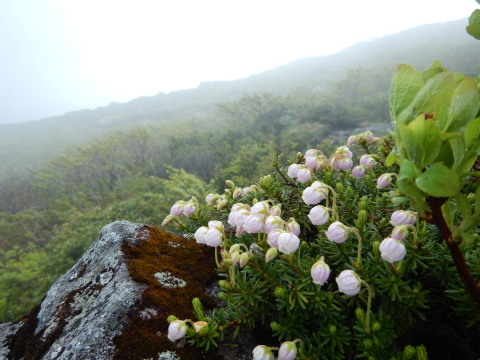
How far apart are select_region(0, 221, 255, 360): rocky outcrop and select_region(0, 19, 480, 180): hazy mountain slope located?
1349 inches

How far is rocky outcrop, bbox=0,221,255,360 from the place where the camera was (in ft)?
3.58

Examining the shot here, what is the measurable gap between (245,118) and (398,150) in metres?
22.9

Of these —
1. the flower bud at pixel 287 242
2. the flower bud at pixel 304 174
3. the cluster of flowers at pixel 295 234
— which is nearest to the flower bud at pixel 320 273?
the cluster of flowers at pixel 295 234

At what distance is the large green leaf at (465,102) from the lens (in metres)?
0.56

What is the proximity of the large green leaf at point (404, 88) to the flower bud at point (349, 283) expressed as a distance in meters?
0.55

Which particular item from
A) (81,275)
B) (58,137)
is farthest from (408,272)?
(58,137)

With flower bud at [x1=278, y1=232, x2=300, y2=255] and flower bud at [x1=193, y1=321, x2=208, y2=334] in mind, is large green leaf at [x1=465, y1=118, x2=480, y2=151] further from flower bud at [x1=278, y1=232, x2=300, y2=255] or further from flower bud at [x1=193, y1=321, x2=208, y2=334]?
flower bud at [x1=193, y1=321, x2=208, y2=334]

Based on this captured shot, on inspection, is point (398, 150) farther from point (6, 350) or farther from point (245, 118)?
point (245, 118)

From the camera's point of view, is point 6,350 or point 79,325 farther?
point 6,350

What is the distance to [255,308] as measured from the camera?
3.61ft

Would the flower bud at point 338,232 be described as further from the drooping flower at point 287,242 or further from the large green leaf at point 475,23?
the large green leaf at point 475,23

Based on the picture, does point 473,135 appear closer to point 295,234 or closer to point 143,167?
point 295,234

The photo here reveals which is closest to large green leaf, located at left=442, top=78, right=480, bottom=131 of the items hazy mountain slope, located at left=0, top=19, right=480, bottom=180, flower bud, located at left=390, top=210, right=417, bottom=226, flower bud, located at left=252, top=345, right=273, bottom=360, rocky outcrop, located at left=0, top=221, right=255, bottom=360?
flower bud, located at left=390, top=210, right=417, bottom=226

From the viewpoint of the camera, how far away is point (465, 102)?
1.85 ft
